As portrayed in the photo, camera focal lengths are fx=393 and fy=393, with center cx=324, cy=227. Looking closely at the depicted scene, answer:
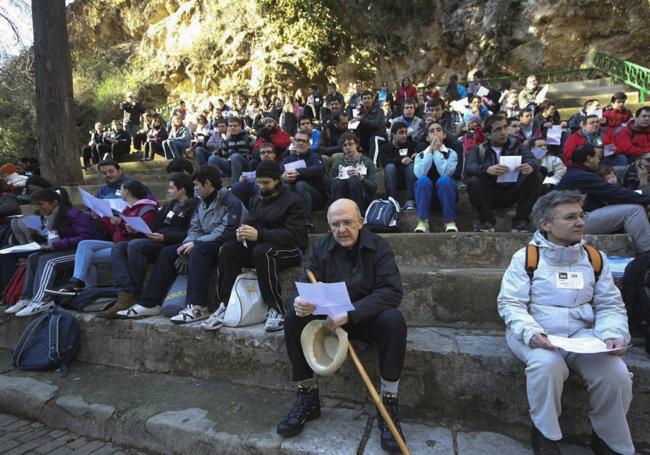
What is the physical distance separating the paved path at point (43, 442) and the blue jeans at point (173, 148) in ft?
26.7

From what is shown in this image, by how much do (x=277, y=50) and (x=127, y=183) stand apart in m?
16.2

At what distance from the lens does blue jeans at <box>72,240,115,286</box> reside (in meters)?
4.29

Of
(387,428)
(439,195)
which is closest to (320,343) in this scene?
(387,428)

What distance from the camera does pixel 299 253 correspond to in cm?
370

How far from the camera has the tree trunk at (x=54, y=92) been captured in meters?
7.09

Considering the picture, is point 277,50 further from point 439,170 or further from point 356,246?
point 356,246

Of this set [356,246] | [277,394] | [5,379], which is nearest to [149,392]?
[277,394]

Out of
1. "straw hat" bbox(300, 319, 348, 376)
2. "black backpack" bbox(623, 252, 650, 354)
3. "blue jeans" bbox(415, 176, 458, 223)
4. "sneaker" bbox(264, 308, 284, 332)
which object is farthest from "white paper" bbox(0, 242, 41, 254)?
"black backpack" bbox(623, 252, 650, 354)

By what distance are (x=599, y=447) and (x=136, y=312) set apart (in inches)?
146

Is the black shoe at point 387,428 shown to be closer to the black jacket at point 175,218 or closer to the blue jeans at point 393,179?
the black jacket at point 175,218

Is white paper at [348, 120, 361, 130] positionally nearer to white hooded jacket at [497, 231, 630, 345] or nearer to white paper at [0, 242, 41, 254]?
white hooded jacket at [497, 231, 630, 345]

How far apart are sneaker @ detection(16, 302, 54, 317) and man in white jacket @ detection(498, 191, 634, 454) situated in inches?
175

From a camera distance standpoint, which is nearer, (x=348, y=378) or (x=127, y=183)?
(x=348, y=378)

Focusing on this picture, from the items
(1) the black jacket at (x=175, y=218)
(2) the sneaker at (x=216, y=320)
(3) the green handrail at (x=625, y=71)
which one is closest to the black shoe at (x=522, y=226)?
(2) the sneaker at (x=216, y=320)
